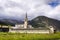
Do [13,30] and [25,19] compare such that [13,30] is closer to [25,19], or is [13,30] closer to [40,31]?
[25,19]

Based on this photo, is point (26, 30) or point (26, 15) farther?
point (26, 15)

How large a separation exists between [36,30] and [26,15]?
15951 mm

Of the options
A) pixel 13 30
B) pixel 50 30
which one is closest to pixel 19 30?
pixel 13 30

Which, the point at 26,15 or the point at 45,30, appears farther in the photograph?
the point at 26,15

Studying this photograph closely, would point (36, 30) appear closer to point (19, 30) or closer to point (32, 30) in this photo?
point (32, 30)

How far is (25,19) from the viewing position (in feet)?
418

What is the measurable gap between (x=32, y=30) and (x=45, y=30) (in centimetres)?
958

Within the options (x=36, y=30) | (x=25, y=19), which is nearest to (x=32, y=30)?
(x=36, y=30)

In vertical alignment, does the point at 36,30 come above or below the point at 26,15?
below

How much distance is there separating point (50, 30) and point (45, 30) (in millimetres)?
5607

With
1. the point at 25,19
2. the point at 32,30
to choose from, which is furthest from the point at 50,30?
the point at 25,19

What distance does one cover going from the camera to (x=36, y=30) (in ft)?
394

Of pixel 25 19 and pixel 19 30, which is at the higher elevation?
pixel 25 19

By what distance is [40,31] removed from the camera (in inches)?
4673
